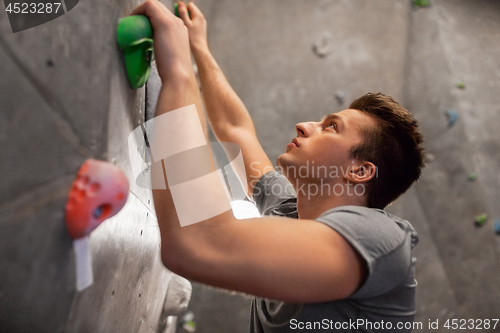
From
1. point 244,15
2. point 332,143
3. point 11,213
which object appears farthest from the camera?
point 244,15

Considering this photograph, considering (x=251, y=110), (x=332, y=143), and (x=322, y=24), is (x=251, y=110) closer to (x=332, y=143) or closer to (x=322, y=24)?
(x=322, y=24)

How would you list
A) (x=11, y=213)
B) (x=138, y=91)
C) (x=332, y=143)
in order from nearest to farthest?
(x=11, y=213) < (x=138, y=91) < (x=332, y=143)

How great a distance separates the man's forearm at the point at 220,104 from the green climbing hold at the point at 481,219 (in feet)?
5.78

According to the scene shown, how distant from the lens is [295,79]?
7.23ft

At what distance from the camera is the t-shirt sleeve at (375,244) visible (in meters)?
0.57

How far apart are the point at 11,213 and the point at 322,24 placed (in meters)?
2.21

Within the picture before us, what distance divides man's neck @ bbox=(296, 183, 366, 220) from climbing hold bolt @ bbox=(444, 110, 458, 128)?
165cm

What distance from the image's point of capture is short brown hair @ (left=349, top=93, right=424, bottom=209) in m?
0.87

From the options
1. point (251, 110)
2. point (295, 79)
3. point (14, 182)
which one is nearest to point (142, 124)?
point (14, 182)

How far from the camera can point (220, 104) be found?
109cm

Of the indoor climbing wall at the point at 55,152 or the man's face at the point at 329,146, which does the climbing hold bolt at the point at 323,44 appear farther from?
the indoor climbing wall at the point at 55,152

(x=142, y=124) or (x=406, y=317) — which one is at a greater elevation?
(x=142, y=124)

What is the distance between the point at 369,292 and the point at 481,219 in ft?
6.20

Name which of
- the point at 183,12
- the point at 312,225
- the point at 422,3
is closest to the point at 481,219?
the point at 422,3
